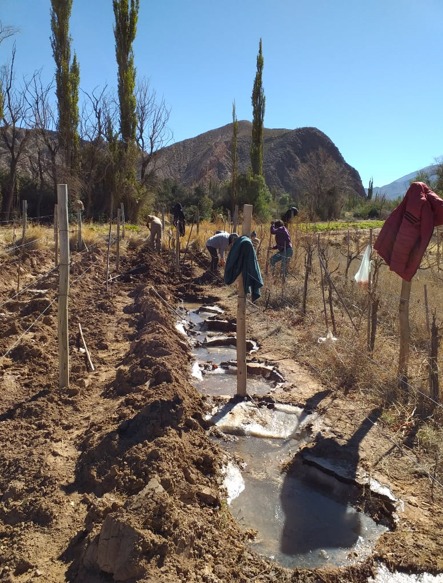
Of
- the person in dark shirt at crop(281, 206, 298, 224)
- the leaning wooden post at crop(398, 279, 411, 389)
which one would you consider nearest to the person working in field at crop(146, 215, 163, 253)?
the person in dark shirt at crop(281, 206, 298, 224)

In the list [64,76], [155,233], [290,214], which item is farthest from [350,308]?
[64,76]

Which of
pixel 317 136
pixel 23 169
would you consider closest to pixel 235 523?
pixel 23 169

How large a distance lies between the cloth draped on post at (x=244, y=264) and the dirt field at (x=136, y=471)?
3.96ft

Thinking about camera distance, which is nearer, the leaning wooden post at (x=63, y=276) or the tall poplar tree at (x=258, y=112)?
the leaning wooden post at (x=63, y=276)

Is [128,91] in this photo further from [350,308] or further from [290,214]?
[350,308]

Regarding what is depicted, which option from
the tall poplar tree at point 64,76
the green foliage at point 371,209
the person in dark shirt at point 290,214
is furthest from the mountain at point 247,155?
the person in dark shirt at point 290,214

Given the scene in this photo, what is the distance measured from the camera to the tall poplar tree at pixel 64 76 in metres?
21.3

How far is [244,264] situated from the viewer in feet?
17.7

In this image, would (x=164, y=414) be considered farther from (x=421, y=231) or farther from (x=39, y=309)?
(x=39, y=309)

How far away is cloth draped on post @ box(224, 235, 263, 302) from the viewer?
533 centimetres

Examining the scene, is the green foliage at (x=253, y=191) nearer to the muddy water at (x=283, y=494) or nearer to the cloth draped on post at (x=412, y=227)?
the cloth draped on post at (x=412, y=227)

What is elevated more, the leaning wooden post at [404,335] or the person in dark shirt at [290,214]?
the person in dark shirt at [290,214]

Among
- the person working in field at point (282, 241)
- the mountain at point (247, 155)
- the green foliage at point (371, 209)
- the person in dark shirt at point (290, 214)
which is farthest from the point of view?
the mountain at point (247, 155)

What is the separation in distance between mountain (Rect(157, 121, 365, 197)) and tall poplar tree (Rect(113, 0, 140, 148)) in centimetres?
3546
